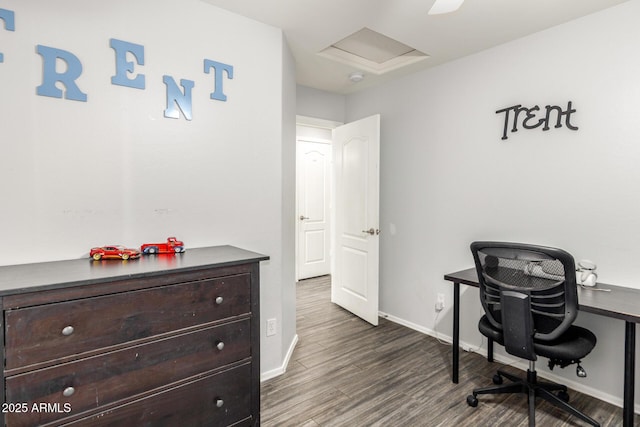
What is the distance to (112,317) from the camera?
4.35 ft

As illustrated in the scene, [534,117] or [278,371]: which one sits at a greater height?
[534,117]

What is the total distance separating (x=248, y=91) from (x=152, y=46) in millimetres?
607

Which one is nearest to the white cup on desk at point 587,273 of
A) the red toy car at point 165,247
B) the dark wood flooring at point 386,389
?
the dark wood flooring at point 386,389

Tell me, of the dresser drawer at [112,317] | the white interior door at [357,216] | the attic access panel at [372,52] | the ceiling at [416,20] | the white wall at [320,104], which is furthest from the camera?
the white wall at [320,104]

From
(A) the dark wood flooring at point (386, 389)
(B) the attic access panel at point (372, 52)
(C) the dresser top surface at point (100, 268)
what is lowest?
(A) the dark wood flooring at point (386, 389)

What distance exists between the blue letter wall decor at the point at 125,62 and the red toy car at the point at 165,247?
0.89m

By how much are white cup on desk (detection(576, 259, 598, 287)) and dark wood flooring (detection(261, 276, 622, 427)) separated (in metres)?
0.78

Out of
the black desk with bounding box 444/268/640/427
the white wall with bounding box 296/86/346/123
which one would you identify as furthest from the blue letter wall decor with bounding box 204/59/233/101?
the black desk with bounding box 444/268/640/427

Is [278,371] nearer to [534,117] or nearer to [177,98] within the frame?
[177,98]

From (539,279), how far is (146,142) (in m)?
2.34

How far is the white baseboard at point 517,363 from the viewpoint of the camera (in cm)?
Result: 210

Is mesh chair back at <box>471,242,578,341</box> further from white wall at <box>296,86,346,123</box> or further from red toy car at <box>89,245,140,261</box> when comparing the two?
white wall at <box>296,86,346,123</box>

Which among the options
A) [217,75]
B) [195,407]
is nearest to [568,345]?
[195,407]

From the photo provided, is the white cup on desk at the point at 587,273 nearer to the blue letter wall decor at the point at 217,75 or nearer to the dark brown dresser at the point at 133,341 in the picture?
the dark brown dresser at the point at 133,341
